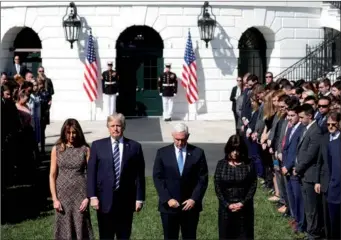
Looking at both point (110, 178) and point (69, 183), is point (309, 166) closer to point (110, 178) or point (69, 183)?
point (110, 178)

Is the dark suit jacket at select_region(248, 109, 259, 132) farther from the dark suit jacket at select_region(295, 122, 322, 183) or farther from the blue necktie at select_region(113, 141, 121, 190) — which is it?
the blue necktie at select_region(113, 141, 121, 190)

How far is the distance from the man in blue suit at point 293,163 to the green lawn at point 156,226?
0.83 feet

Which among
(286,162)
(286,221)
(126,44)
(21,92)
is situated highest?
(126,44)

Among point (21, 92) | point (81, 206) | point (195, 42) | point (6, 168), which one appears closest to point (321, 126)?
point (81, 206)

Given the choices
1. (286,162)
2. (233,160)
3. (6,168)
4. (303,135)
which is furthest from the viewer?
(6,168)

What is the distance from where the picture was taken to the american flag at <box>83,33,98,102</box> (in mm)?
26719

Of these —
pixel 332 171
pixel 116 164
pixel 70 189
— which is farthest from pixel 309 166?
pixel 70 189

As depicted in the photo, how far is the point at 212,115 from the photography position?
91.0ft

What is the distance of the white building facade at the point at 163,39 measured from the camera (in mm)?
27062

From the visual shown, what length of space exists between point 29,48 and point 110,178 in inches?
834

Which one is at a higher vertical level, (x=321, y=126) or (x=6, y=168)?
(x=321, y=126)

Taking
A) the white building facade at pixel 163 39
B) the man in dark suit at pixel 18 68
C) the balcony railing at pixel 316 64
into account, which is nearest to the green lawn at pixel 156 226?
the man in dark suit at pixel 18 68

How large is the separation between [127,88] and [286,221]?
56.1 feet

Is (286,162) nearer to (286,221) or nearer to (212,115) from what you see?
(286,221)
